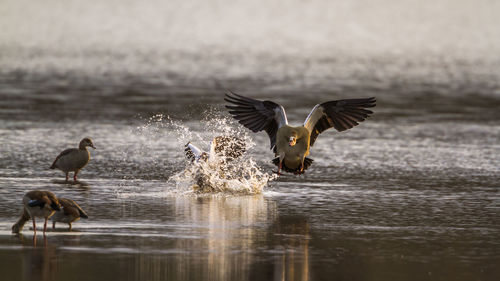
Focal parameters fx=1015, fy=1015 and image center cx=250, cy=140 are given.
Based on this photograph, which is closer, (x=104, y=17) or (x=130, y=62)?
(x=130, y=62)

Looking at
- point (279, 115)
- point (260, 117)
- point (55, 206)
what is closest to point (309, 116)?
point (279, 115)

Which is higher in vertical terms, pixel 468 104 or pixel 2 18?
pixel 2 18

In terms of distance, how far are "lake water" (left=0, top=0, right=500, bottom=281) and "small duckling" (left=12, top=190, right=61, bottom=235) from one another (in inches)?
7.5

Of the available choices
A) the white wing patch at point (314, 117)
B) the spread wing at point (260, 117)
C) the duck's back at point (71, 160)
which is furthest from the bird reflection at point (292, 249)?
the duck's back at point (71, 160)

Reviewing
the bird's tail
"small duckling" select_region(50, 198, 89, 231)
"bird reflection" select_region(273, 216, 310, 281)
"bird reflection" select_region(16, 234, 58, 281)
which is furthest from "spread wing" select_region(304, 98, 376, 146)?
"bird reflection" select_region(16, 234, 58, 281)

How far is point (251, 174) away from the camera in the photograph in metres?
14.2

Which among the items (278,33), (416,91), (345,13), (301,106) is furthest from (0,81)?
(345,13)

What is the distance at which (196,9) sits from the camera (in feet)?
269

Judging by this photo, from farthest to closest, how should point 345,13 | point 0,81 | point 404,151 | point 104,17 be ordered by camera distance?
point 345,13 < point 104,17 < point 0,81 < point 404,151

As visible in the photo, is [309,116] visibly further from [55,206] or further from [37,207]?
[37,207]

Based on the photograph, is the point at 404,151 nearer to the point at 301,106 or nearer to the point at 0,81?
the point at 301,106

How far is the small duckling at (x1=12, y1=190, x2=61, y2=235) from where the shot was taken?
10.5 m

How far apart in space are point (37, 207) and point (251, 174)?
14.0 feet

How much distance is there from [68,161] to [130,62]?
24.3m
